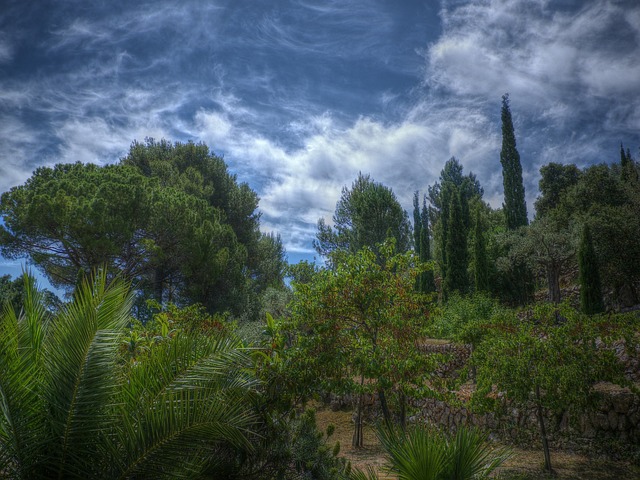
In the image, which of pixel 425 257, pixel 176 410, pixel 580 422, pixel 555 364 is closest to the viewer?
pixel 176 410

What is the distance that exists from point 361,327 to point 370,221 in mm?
22412

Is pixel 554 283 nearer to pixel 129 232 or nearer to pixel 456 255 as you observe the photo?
pixel 456 255

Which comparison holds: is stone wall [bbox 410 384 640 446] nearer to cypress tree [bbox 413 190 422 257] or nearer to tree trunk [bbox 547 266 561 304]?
tree trunk [bbox 547 266 561 304]

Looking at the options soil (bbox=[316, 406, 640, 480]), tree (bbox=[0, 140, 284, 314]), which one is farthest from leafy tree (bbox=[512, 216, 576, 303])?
tree (bbox=[0, 140, 284, 314])

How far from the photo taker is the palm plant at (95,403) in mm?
3057

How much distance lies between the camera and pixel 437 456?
301 centimetres

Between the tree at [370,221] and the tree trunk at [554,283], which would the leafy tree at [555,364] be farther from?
the tree at [370,221]

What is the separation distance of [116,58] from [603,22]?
1282 cm

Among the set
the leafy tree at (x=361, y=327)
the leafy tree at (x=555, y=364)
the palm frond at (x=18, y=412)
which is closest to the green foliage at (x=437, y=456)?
the leafy tree at (x=361, y=327)

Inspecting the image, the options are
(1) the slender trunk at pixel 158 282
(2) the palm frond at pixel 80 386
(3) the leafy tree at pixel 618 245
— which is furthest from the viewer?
(1) the slender trunk at pixel 158 282

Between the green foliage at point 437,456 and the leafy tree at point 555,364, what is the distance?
4542 millimetres

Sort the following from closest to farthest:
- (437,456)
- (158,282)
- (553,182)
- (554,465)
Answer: (437,456) < (554,465) < (158,282) < (553,182)

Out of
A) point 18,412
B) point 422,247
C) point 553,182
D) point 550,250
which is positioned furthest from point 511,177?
point 18,412

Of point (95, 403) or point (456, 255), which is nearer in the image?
point (95, 403)
